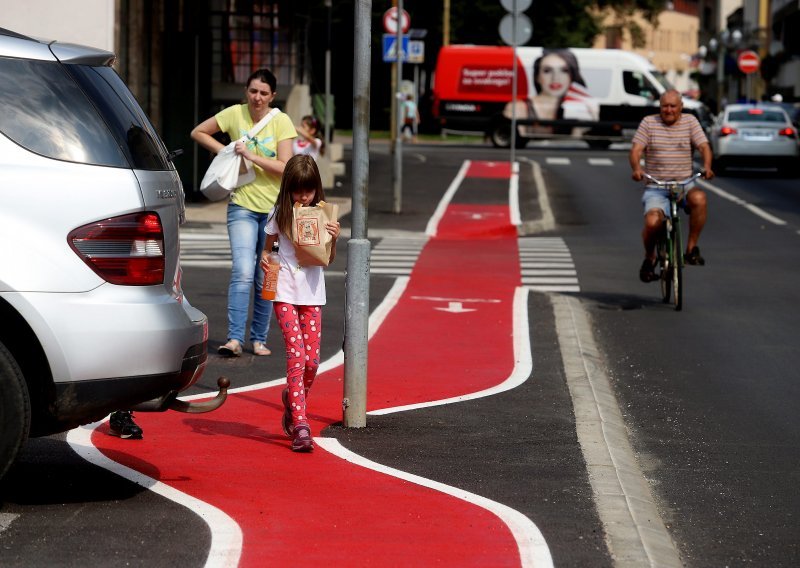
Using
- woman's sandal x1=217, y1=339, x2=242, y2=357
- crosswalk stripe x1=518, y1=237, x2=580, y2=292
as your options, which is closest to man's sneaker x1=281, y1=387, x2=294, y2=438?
woman's sandal x1=217, y1=339, x2=242, y2=357

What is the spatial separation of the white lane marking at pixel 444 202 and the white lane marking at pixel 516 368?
9.39m

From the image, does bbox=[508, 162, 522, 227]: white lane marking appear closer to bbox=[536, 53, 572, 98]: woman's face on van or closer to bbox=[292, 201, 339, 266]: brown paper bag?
bbox=[536, 53, 572, 98]: woman's face on van

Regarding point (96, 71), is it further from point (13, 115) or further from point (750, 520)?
point (750, 520)

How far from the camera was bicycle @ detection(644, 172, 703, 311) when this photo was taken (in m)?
15.0

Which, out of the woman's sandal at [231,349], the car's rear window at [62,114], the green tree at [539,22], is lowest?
the woman's sandal at [231,349]

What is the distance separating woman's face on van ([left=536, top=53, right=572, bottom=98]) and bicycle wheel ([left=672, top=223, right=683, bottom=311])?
35.6 metres

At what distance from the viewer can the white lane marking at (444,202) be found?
2504 cm

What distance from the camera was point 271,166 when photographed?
10.9 metres

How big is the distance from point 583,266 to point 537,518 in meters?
12.9

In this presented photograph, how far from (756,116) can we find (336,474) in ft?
109

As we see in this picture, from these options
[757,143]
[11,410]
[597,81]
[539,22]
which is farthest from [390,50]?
[539,22]

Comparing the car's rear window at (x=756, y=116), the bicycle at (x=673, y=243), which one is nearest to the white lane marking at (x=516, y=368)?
the bicycle at (x=673, y=243)

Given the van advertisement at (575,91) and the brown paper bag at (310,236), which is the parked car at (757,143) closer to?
the van advertisement at (575,91)

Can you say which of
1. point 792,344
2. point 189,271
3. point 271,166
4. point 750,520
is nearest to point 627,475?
point 750,520
